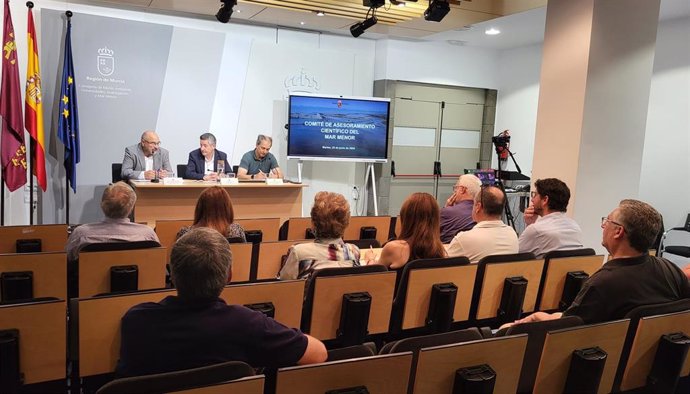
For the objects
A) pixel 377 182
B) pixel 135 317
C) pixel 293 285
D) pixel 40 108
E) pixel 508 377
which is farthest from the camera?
pixel 377 182

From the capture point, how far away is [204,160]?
596 centimetres

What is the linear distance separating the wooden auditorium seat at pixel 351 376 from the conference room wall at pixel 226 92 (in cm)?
584

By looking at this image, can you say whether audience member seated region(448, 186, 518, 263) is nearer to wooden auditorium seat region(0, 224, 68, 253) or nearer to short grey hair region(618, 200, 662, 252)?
short grey hair region(618, 200, 662, 252)

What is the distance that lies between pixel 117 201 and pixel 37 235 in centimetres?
89

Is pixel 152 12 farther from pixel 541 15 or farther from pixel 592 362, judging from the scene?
pixel 592 362

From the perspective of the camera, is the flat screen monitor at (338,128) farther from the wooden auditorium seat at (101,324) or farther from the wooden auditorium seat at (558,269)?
the wooden auditorium seat at (101,324)

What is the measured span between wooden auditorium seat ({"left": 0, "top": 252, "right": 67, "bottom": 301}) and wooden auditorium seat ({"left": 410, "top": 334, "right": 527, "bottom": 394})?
1964 mm

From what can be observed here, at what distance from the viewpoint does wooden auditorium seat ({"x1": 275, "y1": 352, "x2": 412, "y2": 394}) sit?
4.71ft

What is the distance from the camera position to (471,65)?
9.12 m

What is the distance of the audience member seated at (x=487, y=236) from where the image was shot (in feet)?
→ 10.0

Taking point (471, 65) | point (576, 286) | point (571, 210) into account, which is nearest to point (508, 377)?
point (576, 286)

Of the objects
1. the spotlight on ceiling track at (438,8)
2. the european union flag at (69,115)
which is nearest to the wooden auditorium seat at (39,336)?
the european union flag at (69,115)

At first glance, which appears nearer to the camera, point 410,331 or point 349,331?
point 349,331

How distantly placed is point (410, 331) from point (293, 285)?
893 mm
